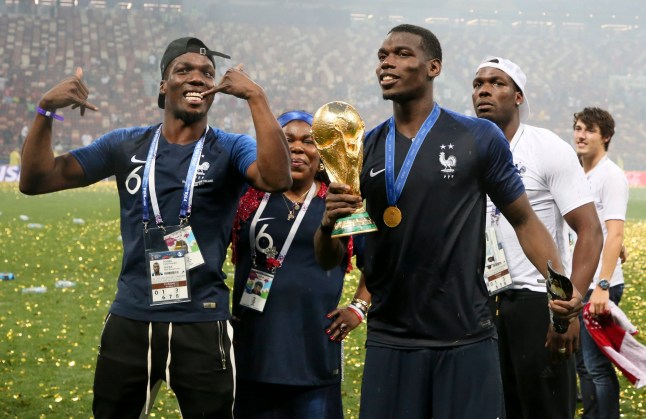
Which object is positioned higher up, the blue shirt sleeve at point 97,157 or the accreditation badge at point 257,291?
the blue shirt sleeve at point 97,157

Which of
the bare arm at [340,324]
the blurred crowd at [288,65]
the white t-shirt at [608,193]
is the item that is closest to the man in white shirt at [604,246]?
the white t-shirt at [608,193]

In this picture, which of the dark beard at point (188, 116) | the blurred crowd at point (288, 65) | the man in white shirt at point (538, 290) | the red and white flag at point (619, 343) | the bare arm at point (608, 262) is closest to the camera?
the dark beard at point (188, 116)

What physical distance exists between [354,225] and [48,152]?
4.48 feet

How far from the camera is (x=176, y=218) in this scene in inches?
139

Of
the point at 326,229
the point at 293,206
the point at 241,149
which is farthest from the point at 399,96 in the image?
the point at 293,206

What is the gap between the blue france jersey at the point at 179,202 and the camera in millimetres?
3488

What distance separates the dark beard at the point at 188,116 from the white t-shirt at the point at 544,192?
53.9 inches

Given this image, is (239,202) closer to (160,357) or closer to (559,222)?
(160,357)

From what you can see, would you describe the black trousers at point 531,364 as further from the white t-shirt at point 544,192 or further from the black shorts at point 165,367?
the black shorts at point 165,367

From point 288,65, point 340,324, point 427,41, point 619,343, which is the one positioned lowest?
point 619,343

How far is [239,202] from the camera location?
3848mm

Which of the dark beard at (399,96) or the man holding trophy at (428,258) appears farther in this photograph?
the dark beard at (399,96)

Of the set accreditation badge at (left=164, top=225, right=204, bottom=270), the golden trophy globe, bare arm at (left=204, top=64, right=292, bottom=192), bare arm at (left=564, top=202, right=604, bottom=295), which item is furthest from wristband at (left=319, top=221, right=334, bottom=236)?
bare arm at (left=564, top=202, right=604, bottom=295)

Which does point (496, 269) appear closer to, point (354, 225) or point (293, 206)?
point (293, 206)
